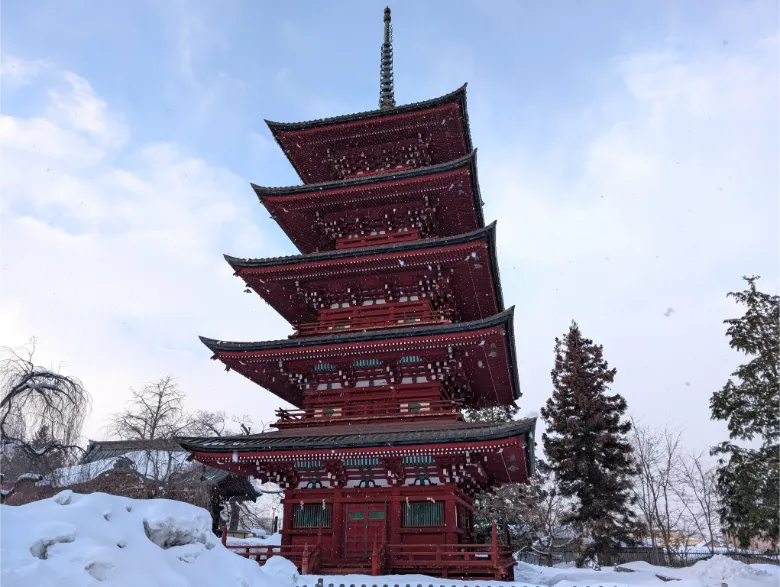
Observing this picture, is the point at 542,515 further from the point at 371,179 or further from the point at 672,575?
the point at 371,179

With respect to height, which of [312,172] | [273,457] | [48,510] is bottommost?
[48,510]

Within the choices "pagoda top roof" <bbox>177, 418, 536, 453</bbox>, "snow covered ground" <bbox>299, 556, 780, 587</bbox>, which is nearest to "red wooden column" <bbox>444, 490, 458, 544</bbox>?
"snow covered ground" <bbox>299, 556, 780, 587</bbox>

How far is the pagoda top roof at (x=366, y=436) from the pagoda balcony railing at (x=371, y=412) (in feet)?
0.88

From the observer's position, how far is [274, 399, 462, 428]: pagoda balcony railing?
645 inches

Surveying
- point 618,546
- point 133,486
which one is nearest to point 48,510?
point 133,486

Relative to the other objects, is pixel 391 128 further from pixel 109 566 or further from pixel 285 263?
pixel 109 566

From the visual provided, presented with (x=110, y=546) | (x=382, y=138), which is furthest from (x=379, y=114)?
(x=110, y=546)

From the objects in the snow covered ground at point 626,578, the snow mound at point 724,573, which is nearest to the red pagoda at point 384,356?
the snow covered ground at point 626,578

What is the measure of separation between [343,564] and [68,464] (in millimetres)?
8871

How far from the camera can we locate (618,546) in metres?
29.8

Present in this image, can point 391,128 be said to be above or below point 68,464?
above

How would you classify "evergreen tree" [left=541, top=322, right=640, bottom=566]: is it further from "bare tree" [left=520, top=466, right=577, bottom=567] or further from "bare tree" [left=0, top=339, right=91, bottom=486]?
"bare tree" [left=0, top=339, right=91, bottom=486]

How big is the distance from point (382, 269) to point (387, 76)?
48.0ft

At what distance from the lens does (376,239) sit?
68.7 feet
